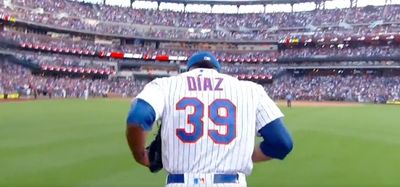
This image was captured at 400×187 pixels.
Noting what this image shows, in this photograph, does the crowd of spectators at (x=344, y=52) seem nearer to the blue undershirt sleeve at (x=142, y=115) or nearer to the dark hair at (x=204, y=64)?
the dark hair at (x=204, y=64)

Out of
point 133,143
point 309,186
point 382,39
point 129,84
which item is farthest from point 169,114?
point 382,39

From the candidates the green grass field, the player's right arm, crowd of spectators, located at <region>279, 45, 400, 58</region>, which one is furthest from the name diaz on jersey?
crowd of spectators, located at <region>279, 45, 400, 58</region>

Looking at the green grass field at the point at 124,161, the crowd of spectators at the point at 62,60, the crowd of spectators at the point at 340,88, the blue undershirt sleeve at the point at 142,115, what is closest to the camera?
the blue undershirt sleeve at the point at 142,115

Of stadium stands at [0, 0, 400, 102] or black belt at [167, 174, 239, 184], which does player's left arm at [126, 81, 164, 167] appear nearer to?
black belt at [167, 174, 239, 184]

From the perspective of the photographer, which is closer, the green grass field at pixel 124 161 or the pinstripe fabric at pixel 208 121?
the pinstripe fabric at pixel 208 121

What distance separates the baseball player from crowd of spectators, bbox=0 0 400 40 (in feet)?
210

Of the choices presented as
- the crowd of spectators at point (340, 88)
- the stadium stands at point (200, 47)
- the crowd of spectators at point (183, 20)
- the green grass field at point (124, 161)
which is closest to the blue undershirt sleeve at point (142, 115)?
the green grass field at point (124, 161)

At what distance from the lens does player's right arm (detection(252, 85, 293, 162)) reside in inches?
113

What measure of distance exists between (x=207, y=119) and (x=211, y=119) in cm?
3

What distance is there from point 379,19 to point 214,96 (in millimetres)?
72618

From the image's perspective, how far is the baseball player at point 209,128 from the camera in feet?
9.11

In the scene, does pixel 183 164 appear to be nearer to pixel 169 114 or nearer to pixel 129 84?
pixel 169 114

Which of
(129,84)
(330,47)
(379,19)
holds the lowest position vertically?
(129,84)

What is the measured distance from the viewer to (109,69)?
64.6m
